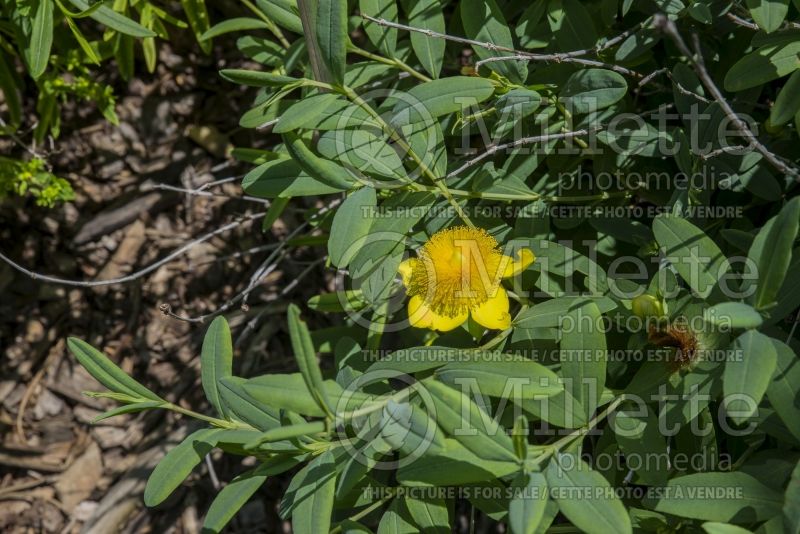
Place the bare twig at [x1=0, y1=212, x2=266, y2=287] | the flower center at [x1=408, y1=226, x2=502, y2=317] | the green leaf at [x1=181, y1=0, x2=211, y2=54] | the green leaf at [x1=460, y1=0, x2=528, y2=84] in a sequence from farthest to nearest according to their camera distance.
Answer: the green leaf at [x1=181, y1=0, x2=211, y2=54] → the bare twig at [x1=0, y1=212, x2=266, y2=287] → the green leaf at [x1=460, y1=0, x2=528, y2=84] → the flower center at [x1=408, y1=226, x2=502, y2=317]

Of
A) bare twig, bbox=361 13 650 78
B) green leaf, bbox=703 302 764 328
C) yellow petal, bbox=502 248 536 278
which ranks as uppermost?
bare twig, bbox=361 13 650 78

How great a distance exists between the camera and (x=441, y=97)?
4.13ft

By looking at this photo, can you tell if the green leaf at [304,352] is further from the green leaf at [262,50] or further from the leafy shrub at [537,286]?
the green leaf at [262,50]

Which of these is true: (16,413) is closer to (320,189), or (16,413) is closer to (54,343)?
(54,343)

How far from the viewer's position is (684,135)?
1381mm

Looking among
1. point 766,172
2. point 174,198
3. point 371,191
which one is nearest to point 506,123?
point 371,191

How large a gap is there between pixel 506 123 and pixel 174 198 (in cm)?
135

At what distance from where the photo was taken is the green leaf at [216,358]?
4.15ft

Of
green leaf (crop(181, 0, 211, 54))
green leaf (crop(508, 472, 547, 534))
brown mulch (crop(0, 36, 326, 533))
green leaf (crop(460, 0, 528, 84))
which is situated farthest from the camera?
brown mulch (crop(0, 36, 326, 533))

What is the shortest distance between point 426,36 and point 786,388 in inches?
31.8

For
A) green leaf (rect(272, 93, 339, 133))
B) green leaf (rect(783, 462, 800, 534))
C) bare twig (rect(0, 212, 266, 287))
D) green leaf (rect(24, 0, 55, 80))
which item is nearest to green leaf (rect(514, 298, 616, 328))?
green leaf (rect(783, 462, 800, 534))

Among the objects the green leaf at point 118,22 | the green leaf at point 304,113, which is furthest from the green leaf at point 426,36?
the green leaf at point 118,22

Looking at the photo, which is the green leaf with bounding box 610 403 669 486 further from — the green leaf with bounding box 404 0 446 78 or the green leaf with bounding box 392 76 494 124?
the green leaf with bounding box 404 0 446 78

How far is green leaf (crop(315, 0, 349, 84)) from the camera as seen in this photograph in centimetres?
113
